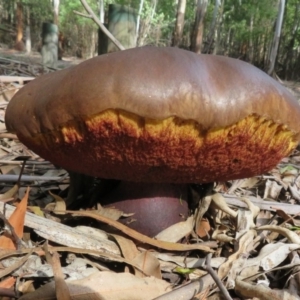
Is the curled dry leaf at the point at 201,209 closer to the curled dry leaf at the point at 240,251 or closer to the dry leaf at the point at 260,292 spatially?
the curled dry leaf at the point at 240,251

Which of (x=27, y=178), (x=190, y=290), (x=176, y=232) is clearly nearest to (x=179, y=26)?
(x=27, y=178)

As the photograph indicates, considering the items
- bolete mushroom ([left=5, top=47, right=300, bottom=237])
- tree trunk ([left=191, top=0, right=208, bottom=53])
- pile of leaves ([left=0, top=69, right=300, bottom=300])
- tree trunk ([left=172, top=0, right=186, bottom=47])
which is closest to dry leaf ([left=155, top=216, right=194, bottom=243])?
pile of leaves ([left=0, top=69, right=300, bottom=300])

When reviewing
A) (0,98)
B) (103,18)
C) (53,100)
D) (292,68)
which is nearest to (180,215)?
(53,100)

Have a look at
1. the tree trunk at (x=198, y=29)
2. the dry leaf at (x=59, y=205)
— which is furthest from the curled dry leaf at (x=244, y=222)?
the tree trunk at (x=198, y=29)

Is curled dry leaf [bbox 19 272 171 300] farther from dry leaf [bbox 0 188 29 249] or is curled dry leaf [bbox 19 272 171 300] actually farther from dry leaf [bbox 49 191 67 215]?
dry leaf [bbox 49 191 67 215]

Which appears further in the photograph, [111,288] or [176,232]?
[176,232]

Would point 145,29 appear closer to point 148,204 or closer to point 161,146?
point 148,204

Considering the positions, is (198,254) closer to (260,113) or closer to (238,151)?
(238,151)
